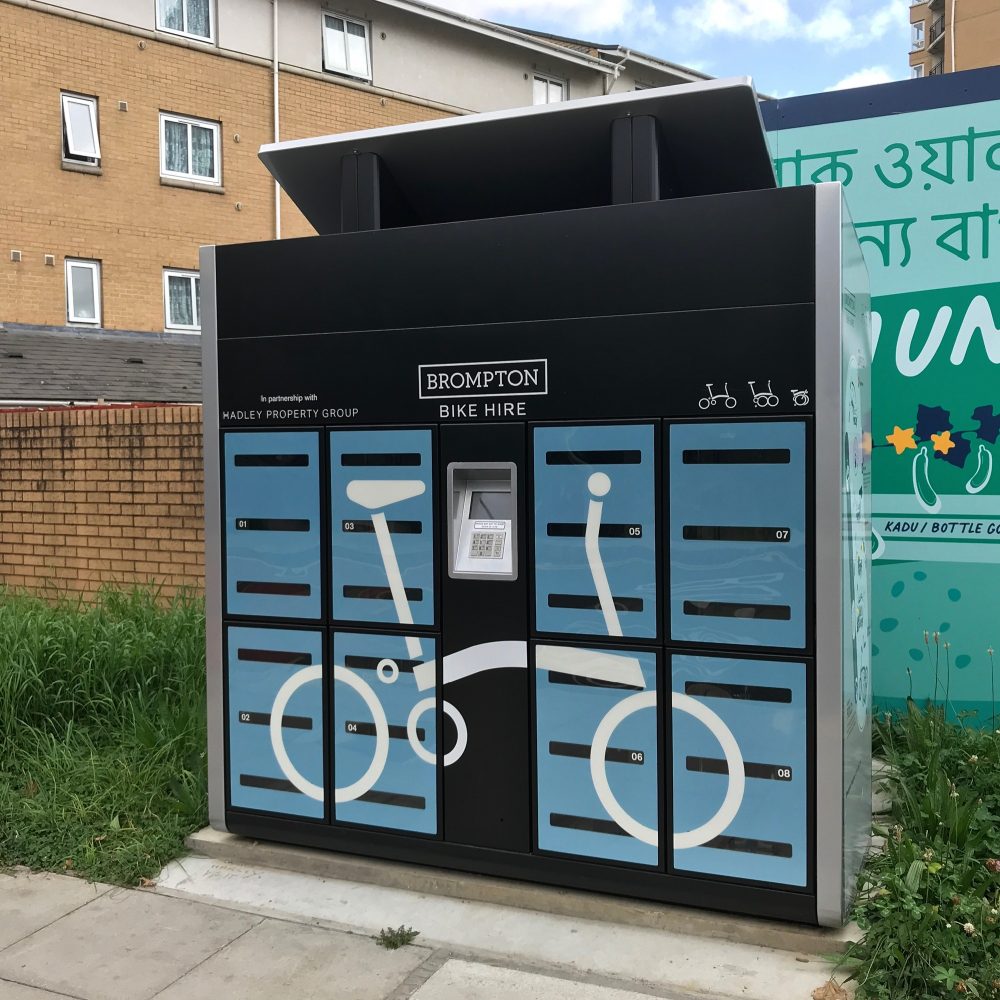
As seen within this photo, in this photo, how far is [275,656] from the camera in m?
4.16

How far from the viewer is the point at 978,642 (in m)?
4.97

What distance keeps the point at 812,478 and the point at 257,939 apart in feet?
7.92

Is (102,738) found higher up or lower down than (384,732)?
lower down

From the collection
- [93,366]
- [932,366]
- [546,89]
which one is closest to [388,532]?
[932,366]

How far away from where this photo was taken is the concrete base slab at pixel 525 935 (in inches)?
128

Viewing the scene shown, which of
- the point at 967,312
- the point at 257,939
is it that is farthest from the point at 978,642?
the point at 257,939

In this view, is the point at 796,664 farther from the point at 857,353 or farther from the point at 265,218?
the point at 265,218

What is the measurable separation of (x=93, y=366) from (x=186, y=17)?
265 inches

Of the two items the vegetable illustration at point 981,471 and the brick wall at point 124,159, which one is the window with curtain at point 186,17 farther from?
the vegetable illustration at point 981,471

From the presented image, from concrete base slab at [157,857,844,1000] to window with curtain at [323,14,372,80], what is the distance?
59.1 feet

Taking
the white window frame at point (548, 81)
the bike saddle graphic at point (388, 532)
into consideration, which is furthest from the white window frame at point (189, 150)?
the bike saddle graphic at point (388, 532)

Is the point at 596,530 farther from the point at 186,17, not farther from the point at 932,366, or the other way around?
the point at 186,17

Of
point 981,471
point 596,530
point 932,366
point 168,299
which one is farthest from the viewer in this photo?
point 168,299

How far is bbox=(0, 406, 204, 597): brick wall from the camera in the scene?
7.33 meters
